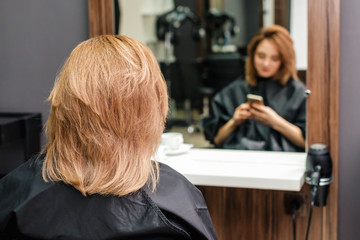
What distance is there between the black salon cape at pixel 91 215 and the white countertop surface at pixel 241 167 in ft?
2.07

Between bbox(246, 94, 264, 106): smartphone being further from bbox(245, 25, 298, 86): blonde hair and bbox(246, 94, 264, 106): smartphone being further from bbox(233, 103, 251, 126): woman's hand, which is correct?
bbox(245, 25, 298, 86): blonde hair

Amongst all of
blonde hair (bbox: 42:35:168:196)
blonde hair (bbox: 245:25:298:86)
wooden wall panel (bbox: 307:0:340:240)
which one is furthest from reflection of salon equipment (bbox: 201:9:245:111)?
blonde hair (bbox: 42:35:168:196)

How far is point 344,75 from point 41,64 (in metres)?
1.50

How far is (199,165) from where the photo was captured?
6.77 ft

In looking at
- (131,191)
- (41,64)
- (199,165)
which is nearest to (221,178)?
(199,165)

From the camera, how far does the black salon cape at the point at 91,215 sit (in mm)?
1161

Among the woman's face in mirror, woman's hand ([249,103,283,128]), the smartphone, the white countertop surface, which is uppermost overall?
the woman's face in mirror

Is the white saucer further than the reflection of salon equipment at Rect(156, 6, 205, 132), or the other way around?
the reflection of salon equipment at Rect(156, 6, 205, 132)

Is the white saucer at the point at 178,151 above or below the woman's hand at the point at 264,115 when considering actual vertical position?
below

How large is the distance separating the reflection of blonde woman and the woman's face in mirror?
136 centimetres

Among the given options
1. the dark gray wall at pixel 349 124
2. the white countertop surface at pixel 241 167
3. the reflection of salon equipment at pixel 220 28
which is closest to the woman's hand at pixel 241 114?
the white countertop surface at pixel 241 167

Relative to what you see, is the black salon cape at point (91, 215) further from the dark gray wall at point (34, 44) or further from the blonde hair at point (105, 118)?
the dark gray wall at point (34, 44)

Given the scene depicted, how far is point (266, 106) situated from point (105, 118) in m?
1.37

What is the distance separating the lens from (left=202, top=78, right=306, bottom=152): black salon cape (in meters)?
2.22
